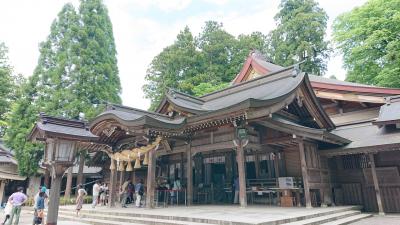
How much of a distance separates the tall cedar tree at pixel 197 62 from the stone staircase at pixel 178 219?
72.5 ft

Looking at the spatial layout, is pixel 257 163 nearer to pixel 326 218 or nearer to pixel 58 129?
pixel 326 218

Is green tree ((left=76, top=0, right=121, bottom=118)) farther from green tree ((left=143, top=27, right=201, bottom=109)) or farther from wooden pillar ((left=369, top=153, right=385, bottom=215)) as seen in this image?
wooden pillar ((left=369, top=153, right=385, bottom=215))

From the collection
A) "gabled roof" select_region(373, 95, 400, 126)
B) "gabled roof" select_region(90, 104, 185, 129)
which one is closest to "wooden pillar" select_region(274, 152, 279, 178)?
"gabled roof" select_region(373, 95, 400, 126)

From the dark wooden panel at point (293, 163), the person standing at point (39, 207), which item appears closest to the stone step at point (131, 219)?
the person standing at point (39, 207)

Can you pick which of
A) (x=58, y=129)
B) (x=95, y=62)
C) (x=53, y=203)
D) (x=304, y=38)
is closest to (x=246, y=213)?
(x=53, y=203)

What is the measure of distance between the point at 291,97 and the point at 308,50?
23.7 m

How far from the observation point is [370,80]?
23.8 meters

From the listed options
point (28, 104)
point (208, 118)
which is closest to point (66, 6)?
point (28, 104)

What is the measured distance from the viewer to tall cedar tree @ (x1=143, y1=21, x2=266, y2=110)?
109 feet

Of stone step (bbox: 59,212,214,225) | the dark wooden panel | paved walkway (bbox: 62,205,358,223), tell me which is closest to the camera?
paved walkway (bbox: 62,205,358,223)

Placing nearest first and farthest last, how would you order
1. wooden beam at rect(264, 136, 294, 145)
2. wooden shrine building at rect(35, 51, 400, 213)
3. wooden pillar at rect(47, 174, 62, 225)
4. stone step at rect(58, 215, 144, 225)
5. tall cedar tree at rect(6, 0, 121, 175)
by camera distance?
1. wooden pillar at rect(47, 174, 62, 225)
2. stone step at rect(58, 215, 144, 225)
3. wooden shrine building at rect(35, 51, 400, 213)
4. wooden beam at rect(264, 136, 294, 145)
5. tall cedar tree at rect(6, 0, 121, 175)

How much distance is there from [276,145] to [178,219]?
5668mm

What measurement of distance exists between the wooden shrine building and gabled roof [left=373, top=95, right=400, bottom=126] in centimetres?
4

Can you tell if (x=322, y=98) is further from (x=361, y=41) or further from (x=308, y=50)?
(x=308, y=50)
